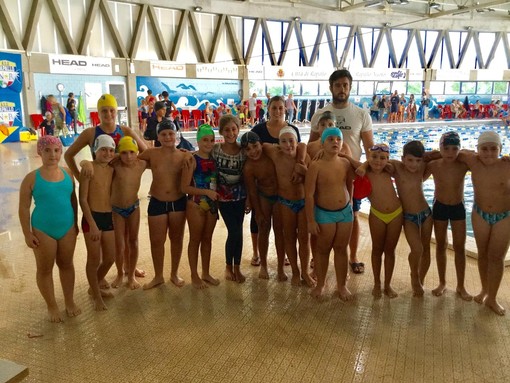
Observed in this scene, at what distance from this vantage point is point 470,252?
4160 mm

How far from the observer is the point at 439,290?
11.1 ft

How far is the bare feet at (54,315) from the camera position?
3.02 metres

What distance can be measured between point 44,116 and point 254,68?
1056cm

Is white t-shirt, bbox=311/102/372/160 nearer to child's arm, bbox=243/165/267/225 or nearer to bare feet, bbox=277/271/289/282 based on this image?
child's arm, bbox=243/165/267/225

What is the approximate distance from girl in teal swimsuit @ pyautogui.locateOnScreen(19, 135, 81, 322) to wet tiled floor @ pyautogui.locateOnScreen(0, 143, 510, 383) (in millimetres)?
408

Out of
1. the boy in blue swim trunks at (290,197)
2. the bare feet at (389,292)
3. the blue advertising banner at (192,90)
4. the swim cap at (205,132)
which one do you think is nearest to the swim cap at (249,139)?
the boy in blue swim trunks at (290,197)

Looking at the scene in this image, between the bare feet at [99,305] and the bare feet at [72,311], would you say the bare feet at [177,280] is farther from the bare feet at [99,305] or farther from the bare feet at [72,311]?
the bare feet at [72,311]

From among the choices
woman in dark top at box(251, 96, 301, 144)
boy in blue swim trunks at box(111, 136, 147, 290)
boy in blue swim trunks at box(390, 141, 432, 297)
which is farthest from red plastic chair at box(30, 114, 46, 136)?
boy in blue swim trunks at box(390, 141, 432, 297)

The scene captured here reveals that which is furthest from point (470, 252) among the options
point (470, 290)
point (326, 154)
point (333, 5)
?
point (333, 5)

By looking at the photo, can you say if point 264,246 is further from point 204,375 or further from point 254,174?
point 204,375

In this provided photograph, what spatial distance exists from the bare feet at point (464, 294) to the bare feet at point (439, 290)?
109 millimetres

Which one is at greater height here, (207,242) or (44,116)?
(44,116)

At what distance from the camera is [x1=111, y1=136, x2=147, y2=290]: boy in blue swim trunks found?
3.33 metres

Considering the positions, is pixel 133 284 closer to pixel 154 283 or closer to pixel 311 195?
pixel 154 283
